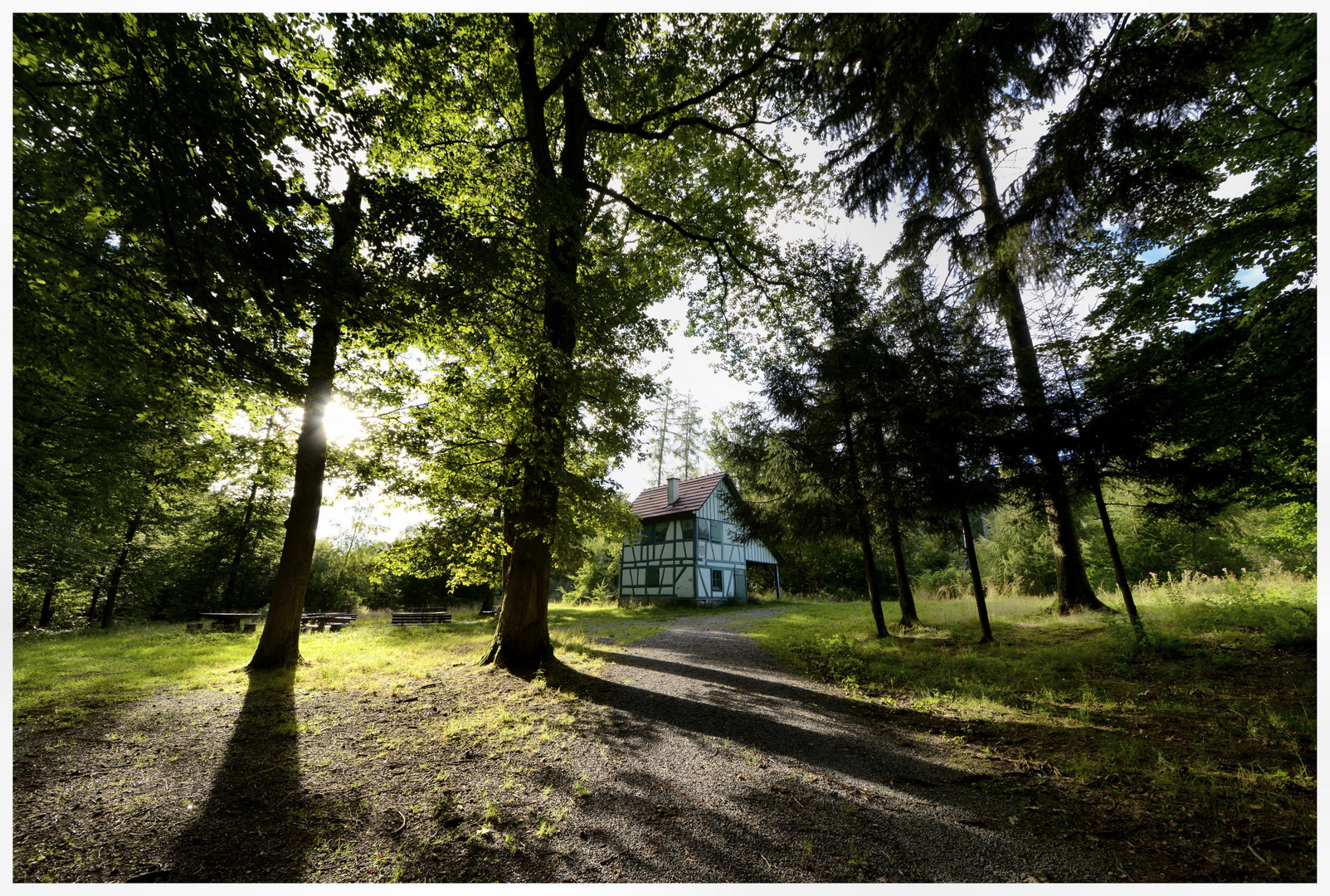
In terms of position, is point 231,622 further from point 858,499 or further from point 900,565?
point 900,565

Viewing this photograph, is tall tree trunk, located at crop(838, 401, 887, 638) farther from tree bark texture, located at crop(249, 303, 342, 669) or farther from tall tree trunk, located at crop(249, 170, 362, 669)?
tree bark texture, located at crop(249, 303, 342, 669)

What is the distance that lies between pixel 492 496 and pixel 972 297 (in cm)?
861

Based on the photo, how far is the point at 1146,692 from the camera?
17.0ft

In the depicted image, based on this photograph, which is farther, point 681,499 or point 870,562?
point 681,499

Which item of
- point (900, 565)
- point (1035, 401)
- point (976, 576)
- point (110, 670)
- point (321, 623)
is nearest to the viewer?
point (110, 670)

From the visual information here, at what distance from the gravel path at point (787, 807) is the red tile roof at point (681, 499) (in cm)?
1875

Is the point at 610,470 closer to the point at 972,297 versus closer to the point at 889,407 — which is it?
the point at 889,407

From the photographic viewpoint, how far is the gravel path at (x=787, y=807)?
8.04ft

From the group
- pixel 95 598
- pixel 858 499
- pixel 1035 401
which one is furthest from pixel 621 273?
pixel 95 598

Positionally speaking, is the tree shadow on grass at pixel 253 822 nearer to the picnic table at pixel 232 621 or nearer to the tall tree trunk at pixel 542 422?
the tall tree trunk at pixel 542 422

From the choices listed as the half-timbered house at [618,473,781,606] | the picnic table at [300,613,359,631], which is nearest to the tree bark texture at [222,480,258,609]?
the picnic table at [300,613,359,631]

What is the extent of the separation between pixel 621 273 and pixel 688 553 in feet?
53.8

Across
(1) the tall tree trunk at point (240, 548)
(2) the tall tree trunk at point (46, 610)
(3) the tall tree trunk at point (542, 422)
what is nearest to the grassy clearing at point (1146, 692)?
(3) the tall tree trunk at point (542, 422)
